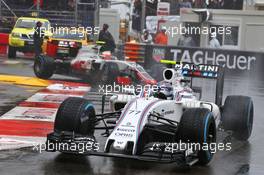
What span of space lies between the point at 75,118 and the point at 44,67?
9154 mm

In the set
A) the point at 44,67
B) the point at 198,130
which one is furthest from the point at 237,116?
the point at 44,67

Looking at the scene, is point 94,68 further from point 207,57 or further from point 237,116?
point 207,57

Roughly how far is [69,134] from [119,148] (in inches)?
31.6

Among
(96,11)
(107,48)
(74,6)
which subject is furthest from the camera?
(74,6)

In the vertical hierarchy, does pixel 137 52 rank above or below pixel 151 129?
below

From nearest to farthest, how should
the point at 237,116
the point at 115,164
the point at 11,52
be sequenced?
the point at 115,164, the point at 237,116, the point at 11,52

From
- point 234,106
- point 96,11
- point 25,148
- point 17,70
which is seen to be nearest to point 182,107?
point 234,106

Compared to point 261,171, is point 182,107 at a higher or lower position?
higher

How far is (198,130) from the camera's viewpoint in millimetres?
7695

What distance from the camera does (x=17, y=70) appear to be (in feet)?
65.4

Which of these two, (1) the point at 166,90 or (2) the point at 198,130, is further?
(1) the point at 166,90

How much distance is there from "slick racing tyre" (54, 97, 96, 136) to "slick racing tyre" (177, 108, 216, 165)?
1.30 meters

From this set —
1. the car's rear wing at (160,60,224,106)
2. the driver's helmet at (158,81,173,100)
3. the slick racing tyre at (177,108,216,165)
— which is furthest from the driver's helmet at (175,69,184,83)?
the slick racing tyre at (177,108,216,165)

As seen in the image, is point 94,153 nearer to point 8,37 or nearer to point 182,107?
point 182,107
